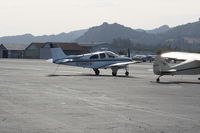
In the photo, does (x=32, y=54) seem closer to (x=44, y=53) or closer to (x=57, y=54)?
(x=44, y=53)

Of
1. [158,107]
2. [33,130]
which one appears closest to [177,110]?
[158,107]

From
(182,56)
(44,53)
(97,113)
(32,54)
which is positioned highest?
(44,53)

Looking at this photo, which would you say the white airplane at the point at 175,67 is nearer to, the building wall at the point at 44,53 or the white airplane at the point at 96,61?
the white airplane at the point at 96,61

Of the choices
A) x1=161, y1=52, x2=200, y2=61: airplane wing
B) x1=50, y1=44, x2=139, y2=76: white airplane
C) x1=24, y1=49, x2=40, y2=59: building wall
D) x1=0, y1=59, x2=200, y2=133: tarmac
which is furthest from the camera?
x1=24, y1=49, x2=40, y2=59: building wall

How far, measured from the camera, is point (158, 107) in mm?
15914

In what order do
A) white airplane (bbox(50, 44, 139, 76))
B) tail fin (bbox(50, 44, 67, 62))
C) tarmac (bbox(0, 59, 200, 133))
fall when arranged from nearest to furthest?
tarmac (bbox(0, 59, 200, 133)), white airplane (bbox(50, 44, 139, 76)), tail fin (bbox(50, 44, 67, 62))

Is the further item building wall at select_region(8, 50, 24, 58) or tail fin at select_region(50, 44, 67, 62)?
building wall at select_region(8, 50, 24, 58)

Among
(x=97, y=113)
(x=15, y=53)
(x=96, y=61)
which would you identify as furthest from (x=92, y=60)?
(x=15, y=53)

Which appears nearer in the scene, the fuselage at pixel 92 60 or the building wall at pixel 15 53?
the fuselage at pixel 92 60

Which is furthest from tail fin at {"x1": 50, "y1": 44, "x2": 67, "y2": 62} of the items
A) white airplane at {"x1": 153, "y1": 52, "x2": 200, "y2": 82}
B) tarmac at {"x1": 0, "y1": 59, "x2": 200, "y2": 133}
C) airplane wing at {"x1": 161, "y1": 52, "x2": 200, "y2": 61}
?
tarmac at {"x1": 0, "y1": 59, "x2": 200, "y2": 133}

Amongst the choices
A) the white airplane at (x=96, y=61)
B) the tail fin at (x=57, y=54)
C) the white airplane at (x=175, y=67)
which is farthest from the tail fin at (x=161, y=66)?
the tail fin at (x=57, y=54)

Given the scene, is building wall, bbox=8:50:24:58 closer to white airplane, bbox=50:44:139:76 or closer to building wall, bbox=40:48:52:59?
building wall, bbox=40:48:52:59

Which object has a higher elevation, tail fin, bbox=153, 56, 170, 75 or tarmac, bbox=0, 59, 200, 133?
tail fin, bbox=153, 56, 170, 75

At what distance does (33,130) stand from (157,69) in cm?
2013
